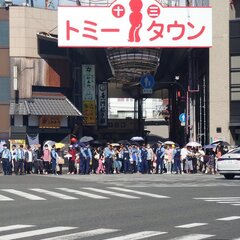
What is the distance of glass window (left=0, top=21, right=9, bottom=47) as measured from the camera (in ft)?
159

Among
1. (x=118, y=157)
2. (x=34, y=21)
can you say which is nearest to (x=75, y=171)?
(x=118, y=157)

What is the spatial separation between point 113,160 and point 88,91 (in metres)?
13.2

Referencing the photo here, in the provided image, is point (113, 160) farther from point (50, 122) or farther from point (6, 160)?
point (50, 122)

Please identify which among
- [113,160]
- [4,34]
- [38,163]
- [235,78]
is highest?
[4,34]

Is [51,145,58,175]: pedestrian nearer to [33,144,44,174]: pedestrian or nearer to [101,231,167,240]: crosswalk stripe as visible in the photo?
[33,144,44,174]: pedestrian

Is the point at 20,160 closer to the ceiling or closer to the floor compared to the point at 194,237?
closer to the ceiling

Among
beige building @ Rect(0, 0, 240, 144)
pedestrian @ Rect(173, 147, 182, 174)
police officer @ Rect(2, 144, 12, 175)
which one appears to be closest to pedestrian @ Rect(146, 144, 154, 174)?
pedestrian @ Rect(173, 147, 182, 174)

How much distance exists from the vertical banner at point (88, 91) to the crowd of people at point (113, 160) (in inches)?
466

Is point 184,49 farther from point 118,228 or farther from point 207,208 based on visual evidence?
point 118,228

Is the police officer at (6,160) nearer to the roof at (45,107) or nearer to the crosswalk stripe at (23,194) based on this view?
the roof at (45,107)

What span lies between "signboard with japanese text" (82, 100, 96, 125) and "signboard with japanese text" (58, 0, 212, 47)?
24.3 feet

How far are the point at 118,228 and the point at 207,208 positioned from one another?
4.50 metres

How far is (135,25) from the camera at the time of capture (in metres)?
46.7

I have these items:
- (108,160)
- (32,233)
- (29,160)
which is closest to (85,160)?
(108,160)
